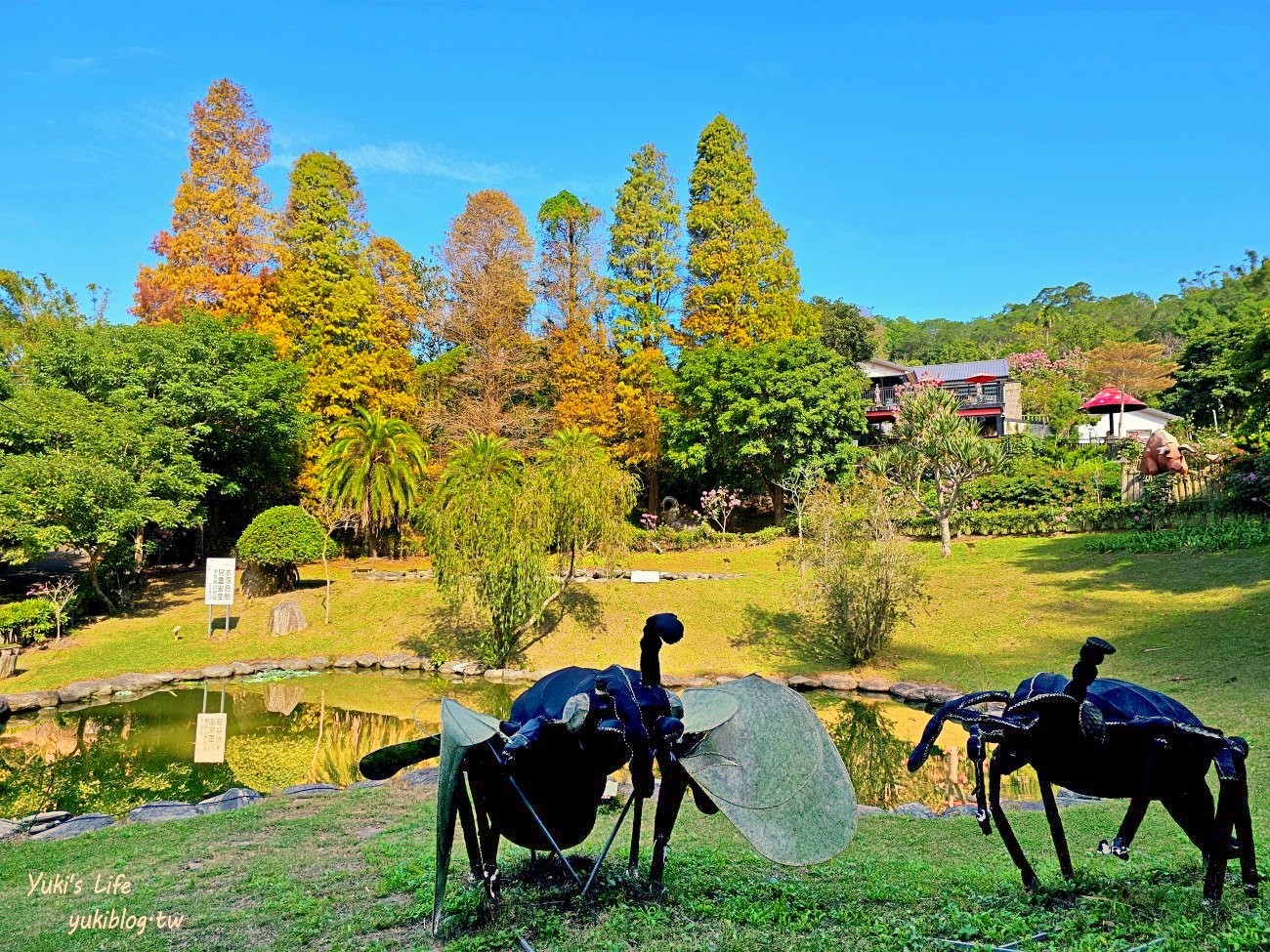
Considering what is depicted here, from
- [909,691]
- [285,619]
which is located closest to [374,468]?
[285,619]

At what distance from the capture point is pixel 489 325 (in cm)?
3069

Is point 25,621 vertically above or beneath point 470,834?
beneath

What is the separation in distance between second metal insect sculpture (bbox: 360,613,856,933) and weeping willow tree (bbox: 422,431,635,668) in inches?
467

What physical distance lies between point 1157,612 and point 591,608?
1150cm

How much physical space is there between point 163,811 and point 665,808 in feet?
22.7

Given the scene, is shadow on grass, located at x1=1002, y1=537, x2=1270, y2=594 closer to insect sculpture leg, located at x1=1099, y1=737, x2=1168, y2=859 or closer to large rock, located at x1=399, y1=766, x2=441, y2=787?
large rock, located at x1=399, y1=766, x2=441, y2=787

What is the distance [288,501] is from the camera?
27750 millimetres

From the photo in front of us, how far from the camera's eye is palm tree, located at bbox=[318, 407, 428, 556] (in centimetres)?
2416

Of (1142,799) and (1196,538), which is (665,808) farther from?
(1196,538)

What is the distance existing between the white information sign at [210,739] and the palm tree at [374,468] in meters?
11.3

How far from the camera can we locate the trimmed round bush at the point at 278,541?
20.5 m

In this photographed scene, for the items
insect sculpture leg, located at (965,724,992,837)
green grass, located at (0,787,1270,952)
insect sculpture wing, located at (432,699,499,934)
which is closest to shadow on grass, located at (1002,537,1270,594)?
green grass, located at (0,787,1270,952)

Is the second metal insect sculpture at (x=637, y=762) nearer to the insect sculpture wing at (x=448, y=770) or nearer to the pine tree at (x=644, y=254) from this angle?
the insect sculpture wing at (x=448, y=770)

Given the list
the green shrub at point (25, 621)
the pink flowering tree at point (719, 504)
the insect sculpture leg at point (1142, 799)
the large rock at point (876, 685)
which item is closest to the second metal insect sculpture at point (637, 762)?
the insect sculpture leg at point (1142, 799)
